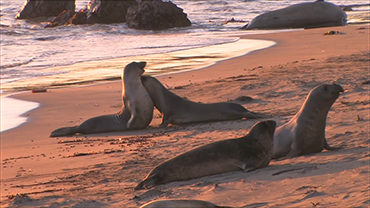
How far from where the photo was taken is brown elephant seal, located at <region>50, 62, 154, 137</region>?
738cm

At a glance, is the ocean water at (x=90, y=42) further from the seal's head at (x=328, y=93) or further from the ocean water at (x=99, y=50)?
the seal's head at (x=328, y=93)

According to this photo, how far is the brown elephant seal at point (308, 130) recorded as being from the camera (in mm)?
5125

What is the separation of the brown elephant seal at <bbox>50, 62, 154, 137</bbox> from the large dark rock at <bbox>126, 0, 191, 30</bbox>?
52.6 feet

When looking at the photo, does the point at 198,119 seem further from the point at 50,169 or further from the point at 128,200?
the point at 128,200

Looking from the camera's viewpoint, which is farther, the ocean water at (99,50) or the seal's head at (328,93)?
the ocean water at (99,50)

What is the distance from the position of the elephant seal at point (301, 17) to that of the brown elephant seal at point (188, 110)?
1435 centimetres

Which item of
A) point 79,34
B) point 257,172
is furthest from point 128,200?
point 79,34

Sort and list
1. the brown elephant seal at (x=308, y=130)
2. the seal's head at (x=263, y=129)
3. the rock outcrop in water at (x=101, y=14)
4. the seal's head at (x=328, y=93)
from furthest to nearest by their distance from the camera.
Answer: the rock outcrop in water at (x=101, y=14)
the seal's head at (x=328, y=93)
the brown elephant seal at (x=308, y=130)
the seal's head at (x=263, y=129)

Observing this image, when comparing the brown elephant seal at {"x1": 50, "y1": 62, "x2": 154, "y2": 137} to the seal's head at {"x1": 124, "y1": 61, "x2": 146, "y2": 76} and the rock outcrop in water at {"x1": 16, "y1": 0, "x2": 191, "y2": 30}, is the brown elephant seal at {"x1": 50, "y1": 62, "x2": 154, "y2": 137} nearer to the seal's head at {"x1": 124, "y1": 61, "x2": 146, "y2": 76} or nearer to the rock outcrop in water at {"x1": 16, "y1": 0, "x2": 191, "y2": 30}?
the seal's head at {"x1": 124, "y1": 61, "x2": 146, "y2": 76}

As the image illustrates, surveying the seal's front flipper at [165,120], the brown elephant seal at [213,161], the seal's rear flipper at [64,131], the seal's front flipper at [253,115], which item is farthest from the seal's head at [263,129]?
the seal's rear flipper at [64,131]

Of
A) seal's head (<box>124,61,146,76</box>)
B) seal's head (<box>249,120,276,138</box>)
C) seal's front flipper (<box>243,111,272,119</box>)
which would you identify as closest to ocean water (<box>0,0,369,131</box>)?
seal's head (<box>124,61,146,76</box>)

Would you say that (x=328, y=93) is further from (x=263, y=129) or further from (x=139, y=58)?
(x=139, y=58)

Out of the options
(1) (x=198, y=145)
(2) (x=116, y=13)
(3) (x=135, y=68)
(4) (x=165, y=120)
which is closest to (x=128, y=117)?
(4) (x=165, y=120)

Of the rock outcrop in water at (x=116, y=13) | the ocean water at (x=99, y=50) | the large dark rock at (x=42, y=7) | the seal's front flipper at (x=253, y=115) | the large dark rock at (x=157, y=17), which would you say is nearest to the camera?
the seal's front flipper at (x=253, y=115)
